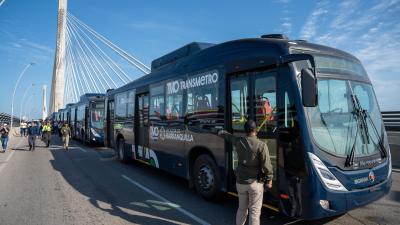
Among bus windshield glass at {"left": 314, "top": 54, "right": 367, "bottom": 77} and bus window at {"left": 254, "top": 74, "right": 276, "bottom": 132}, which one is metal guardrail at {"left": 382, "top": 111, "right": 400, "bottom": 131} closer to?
bus windshield glass at {"left": 314, "top": 54, "right": 367, "bottom": 77}

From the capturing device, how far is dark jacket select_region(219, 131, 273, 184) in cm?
439

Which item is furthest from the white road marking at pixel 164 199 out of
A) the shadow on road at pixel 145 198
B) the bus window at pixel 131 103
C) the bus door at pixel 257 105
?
the bus window at pixel 131 103

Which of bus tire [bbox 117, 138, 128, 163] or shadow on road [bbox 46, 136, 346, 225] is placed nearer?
shadow on road [bbox 46, 136, 346, 225]

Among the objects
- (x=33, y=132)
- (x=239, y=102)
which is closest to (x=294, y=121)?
(x=239, y=102)

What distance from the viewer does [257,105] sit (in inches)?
214

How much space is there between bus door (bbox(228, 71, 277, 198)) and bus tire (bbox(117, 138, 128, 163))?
698 cm

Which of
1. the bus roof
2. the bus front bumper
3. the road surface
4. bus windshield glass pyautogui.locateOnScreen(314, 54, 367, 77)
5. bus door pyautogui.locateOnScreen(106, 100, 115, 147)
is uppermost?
the bus roof

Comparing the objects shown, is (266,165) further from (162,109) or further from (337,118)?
(162,109)

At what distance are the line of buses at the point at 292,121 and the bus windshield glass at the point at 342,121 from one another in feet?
0.05

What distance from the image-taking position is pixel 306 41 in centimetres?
558

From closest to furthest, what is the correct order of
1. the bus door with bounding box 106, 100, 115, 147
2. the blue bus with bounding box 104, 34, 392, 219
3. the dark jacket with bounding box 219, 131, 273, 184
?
the dark jacket with bounding box 219, 131, 273, 184 < the blue bus with bounding box 104, 34, 392, 219 < the bus door with bounding box 106, 100, 115, 147

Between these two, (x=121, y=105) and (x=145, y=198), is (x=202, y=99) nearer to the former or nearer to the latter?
(x=145, y=198)

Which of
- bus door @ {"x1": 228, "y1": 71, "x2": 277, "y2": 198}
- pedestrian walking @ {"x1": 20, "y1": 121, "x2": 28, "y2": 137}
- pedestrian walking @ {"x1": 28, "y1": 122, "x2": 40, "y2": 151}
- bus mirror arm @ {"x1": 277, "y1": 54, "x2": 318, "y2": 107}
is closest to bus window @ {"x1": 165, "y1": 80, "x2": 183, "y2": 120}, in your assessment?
bus door @ {"x1": 228, "y1": 71, "x2": 277, "y2": 198}

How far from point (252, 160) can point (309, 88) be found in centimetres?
115
